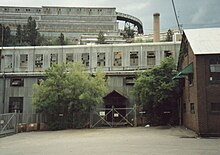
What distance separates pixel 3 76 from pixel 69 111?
38.9 feet

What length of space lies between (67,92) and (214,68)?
16037 mm

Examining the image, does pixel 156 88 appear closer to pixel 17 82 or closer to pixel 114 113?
pixel 114 113

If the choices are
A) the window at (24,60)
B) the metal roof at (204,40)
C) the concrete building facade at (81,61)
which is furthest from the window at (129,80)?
the window at (24,60)

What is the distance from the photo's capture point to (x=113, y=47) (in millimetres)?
41719

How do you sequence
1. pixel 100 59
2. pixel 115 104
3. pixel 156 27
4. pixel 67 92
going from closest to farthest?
pixel 67 92 < pixel 115 104 < pixel 100 59 < pixel 156 27

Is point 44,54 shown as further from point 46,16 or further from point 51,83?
point 46,16

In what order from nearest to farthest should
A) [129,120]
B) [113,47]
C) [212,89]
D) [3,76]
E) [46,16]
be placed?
1. [212,89]
2. [129,120]
3. [3,76]
4. [113,47]
5. [46,16]

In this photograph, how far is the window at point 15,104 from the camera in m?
38.2

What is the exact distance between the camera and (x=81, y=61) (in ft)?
136

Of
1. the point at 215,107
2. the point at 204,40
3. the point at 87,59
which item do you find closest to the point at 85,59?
the point at 87,59

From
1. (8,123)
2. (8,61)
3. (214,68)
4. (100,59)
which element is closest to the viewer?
(214,68)

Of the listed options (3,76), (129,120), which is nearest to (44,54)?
(3,76)

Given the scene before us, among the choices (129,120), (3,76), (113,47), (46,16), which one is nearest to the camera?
(129,120)

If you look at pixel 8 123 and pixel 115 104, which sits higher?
pixel 115 104
